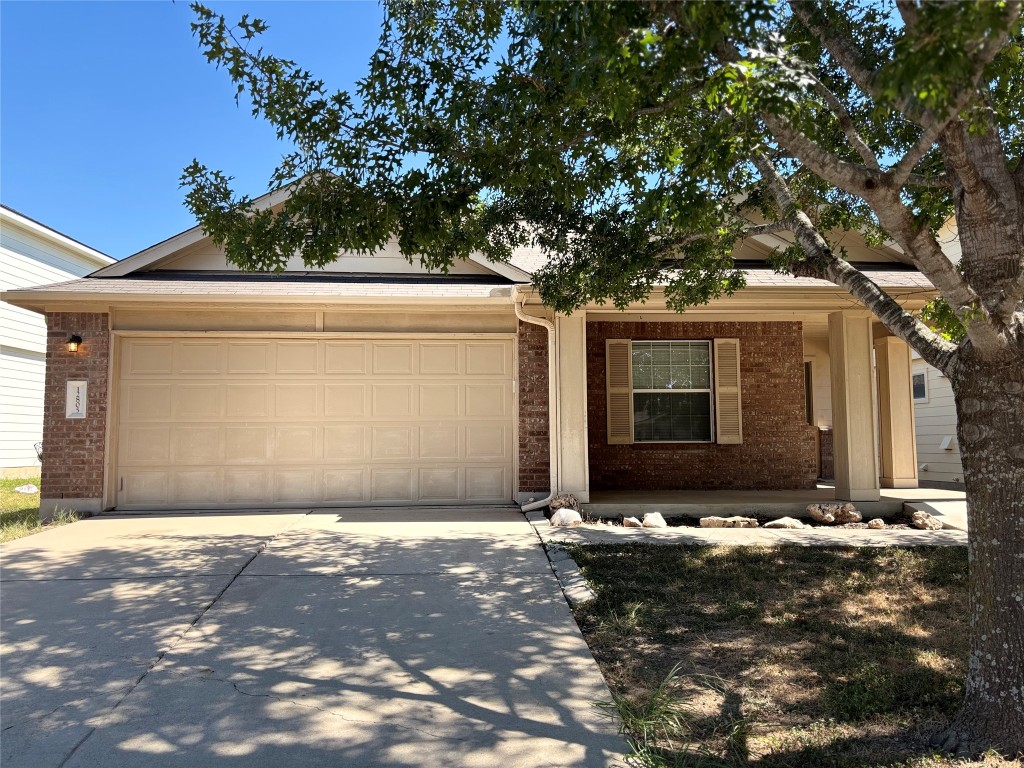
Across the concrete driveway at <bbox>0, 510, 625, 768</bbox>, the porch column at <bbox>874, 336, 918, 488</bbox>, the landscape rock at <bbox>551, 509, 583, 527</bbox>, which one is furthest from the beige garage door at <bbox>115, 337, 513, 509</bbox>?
the porch column at <bbox>874, 336, 918, 488</bbox>

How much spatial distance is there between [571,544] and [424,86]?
15.1 ft

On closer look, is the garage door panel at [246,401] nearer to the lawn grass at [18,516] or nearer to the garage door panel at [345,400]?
the garage door panel at [345,400]

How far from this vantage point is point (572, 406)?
29.9 feet

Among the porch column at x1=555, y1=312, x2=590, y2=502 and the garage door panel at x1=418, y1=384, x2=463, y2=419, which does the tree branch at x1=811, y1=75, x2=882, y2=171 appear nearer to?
the porch column at x1=555, y1=312, x2=590, y2=502

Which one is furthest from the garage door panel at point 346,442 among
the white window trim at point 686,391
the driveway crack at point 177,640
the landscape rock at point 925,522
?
the landscape rock at point 925,522

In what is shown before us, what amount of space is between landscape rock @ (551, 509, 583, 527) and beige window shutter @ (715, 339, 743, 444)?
3641 mm

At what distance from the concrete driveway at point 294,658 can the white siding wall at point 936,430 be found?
10576 millimetres

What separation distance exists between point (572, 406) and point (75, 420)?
21.5 feet

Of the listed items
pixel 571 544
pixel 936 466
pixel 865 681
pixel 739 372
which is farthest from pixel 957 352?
pixel 936 466

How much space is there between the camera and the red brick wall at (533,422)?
9492mm

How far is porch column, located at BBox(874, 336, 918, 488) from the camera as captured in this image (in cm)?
1113

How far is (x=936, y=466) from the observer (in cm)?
1427

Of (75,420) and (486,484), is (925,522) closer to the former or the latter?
(486,484)

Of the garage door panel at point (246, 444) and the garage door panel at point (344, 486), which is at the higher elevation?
the garage door panel at point (246, 444)
